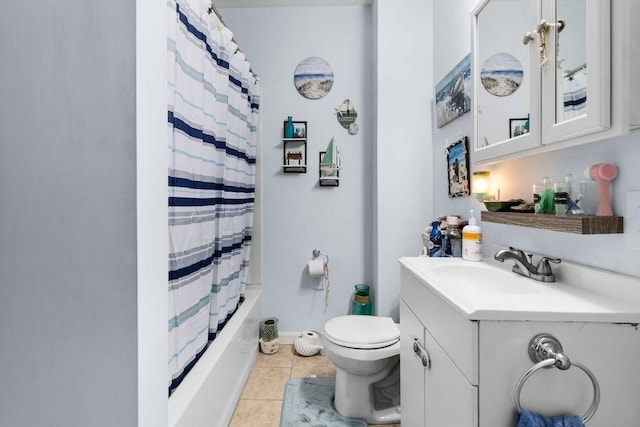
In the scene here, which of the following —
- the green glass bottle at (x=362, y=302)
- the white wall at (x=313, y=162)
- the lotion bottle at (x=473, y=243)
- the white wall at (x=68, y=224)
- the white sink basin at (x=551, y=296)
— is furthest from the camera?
the white wall at (x=313, y=162)

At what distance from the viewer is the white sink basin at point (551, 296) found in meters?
0.69

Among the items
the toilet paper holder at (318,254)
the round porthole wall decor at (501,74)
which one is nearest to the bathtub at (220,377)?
the toilet paper holder at (318,254)

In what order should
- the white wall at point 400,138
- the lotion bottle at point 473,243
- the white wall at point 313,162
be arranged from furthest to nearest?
the white wall at point 313,162 < the white wall at point 400,138 < the lotion bottle at point 473,243

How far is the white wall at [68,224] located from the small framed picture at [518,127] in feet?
3.74

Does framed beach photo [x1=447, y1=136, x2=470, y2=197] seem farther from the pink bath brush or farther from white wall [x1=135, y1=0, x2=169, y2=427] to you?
white wall [x1=135, y1=0, x2=169, y2=427]

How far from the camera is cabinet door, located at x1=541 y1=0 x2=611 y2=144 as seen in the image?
2.37 feet

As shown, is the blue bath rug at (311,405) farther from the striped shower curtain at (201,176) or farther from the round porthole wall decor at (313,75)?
the round porthole wall decor at (313,75)

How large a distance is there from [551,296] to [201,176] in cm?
130

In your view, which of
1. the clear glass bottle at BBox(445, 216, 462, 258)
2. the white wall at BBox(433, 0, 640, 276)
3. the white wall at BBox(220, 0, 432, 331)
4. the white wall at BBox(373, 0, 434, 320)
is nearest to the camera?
the white wall at BBox(433, 0, 640, 276)

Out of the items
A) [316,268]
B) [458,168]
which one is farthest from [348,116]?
[316,268]

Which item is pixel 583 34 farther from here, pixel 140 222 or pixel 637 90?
pixel 140 222

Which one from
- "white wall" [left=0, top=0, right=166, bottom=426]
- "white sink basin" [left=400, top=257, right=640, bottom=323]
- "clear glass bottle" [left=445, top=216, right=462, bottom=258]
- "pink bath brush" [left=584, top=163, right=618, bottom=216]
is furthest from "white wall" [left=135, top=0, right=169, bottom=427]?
"clear glass bottle" [left=445, top=216, right=462, bottom=258]

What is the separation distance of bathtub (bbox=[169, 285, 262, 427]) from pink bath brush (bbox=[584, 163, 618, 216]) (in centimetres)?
143

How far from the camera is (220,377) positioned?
4.74 feet
